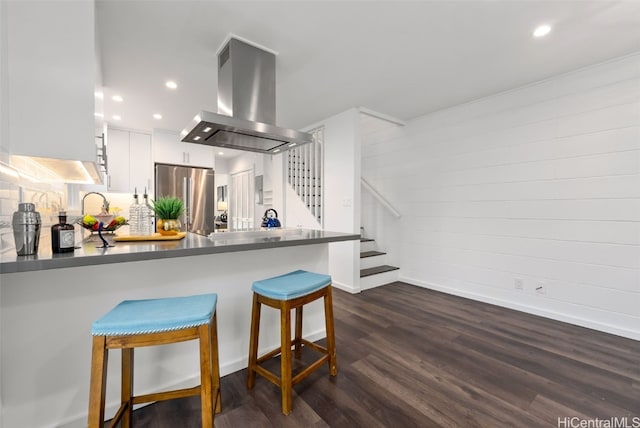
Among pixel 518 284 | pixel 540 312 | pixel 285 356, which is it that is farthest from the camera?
pixel 518 284

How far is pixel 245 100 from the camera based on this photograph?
2.17 m

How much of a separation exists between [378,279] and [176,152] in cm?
392

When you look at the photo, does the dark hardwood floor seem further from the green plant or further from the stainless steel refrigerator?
the stainless steel refrigerator

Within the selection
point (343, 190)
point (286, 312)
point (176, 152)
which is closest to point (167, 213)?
point (286, 312)

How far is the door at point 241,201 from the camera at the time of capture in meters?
6.55

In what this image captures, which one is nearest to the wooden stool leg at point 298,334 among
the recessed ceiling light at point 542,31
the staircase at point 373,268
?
the staircase at point 373,268

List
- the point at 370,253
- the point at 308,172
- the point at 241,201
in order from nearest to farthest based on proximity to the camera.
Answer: the point at 370,253
the point at 308,172
the point at 241,201

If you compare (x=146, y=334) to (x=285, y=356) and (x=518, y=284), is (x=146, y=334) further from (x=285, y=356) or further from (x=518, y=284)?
(x=518, y=284)

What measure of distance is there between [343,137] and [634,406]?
345 cm

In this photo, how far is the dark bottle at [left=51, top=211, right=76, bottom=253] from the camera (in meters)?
1.12

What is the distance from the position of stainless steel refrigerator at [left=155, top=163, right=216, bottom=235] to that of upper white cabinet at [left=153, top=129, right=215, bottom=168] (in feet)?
0.32

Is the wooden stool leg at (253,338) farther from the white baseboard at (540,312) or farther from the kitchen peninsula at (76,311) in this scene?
the white baseboard at (540,312)

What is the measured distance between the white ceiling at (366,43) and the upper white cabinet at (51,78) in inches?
17.1

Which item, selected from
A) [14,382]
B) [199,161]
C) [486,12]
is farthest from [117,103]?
[486,12]
